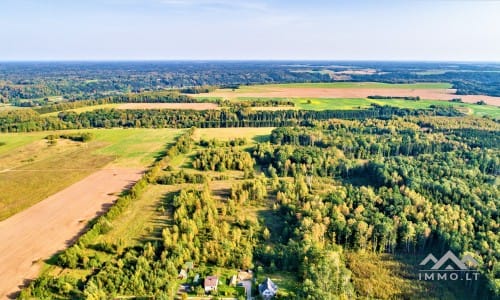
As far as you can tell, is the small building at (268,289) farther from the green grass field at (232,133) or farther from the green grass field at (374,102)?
the green grass field at (374,102)

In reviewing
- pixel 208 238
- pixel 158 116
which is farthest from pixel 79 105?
pixel 208 238

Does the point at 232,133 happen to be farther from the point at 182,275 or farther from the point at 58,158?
the point at 182,275

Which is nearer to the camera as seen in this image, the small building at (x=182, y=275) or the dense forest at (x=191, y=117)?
the small building at (x=182, y=275)

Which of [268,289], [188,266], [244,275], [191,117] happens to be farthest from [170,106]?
[268,289]

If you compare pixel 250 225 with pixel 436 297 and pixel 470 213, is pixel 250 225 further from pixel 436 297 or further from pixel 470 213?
pixel 470 213

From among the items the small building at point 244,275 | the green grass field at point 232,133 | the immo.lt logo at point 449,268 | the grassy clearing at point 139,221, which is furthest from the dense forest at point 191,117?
the small building at point 244,275

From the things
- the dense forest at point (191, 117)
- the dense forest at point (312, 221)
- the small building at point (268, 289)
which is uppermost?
the dense forest at point (191, 117)

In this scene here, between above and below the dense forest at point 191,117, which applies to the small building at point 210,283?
below
